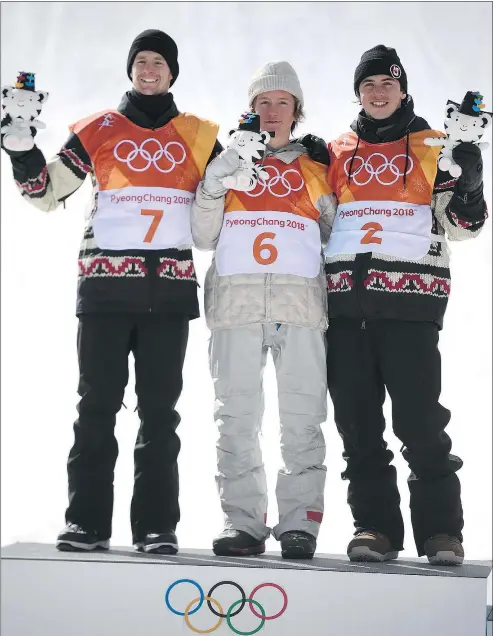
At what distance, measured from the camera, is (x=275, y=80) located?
2939 mm

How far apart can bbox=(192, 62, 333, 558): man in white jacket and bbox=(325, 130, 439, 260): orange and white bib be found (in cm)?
11

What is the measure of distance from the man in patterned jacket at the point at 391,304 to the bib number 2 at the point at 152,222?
0.49 m

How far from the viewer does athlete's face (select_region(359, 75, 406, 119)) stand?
115 inches

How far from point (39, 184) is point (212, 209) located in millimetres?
483

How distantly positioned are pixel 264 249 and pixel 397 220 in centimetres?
38

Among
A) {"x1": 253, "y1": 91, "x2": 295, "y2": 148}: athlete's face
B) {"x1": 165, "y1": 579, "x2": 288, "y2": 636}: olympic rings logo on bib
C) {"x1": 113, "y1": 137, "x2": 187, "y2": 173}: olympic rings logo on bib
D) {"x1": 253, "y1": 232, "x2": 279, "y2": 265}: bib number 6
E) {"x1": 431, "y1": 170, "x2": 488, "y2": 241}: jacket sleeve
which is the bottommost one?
{"x1": 165, "y1": 579, "x2": 288, "y2": 636}: olympic rings logo on bib

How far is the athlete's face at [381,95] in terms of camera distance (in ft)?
9.56

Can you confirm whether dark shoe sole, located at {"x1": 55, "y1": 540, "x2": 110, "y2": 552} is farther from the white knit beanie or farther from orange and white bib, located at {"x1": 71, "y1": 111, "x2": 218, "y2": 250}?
the white knit beanie

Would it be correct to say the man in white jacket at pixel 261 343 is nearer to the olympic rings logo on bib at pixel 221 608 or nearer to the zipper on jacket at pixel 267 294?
the zipper on jacket at pixel 267 294

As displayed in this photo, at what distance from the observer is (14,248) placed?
417 cm

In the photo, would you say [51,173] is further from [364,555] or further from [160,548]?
[364,555]

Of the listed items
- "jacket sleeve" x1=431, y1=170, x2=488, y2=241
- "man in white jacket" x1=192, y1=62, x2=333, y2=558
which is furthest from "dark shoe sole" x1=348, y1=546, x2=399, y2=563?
"jacket sleeve" x1=431, y1=170, x2=488, y2=241

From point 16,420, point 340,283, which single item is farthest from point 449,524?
point 16,420

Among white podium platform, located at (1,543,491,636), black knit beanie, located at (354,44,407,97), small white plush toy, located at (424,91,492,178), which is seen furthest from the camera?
black knit beanie, located at (354,44,407,97)
